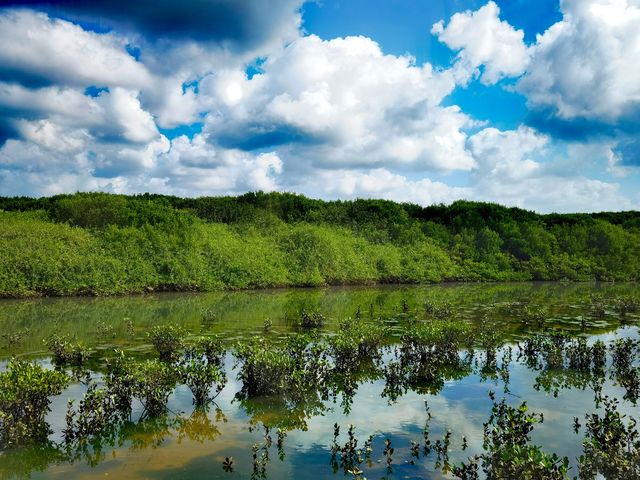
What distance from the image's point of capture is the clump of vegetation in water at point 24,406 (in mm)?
7789

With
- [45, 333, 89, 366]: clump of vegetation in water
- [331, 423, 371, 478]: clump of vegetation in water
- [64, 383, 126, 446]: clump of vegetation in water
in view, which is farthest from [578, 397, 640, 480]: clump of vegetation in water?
[45, 333, 89, 366]: clump of vegetation in water

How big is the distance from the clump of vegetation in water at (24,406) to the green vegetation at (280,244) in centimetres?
2319

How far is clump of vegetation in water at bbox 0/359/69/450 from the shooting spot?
7.79 meters

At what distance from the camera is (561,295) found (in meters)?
33.0

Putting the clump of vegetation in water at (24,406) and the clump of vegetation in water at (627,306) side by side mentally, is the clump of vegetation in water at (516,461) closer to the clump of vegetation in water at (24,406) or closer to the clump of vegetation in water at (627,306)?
the clump of vegetation in water at (24,406)

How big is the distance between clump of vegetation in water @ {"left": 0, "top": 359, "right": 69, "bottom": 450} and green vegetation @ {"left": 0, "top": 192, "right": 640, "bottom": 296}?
23.2 meters

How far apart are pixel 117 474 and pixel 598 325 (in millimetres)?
18691

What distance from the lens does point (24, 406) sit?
813 cm

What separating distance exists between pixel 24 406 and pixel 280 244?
3435 centimetres

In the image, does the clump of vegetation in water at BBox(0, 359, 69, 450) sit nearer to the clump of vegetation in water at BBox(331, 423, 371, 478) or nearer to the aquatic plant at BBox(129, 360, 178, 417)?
the aquatic plant at BBox(129, 360, 178, 417)

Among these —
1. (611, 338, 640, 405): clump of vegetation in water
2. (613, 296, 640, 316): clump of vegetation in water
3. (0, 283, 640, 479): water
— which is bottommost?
(0, 283, 640, 479): water

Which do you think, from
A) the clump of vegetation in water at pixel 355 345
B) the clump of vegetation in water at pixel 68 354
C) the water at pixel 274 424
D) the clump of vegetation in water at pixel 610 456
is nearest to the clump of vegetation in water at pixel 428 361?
the water at pixel 274 424

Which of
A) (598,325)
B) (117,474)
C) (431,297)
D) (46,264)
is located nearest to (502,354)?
(598,325)

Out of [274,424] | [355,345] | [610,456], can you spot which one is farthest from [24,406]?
[610,456]
